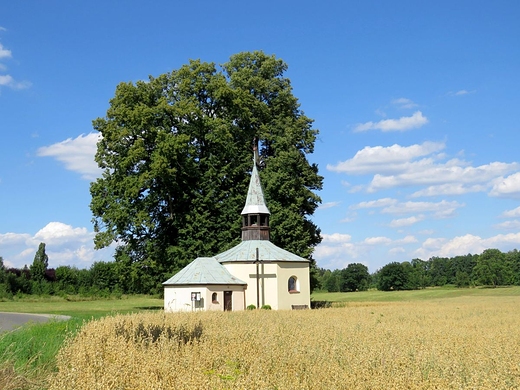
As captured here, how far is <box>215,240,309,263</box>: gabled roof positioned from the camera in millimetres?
39062

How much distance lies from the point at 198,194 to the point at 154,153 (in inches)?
183

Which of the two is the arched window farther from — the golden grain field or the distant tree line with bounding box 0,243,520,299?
the golden grain field

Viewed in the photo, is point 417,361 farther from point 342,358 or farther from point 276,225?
point 276,225

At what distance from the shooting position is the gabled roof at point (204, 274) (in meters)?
36.9

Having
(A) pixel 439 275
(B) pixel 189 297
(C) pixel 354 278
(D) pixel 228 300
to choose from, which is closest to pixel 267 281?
(D) pixel 228 300

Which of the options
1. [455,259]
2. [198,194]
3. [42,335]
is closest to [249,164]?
[198,194]

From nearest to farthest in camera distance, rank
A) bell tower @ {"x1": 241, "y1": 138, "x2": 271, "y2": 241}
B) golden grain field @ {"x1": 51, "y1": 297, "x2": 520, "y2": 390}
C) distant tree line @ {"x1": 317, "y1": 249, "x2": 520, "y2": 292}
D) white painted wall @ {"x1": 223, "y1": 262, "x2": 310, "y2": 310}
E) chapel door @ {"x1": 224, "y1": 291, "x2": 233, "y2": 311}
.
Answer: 1. golden grain field @ {"x1": 51, "y1": 297, "x2": 520, "y2": 390}
2. chapel door @ {"x1": 224, "y1": 291, "x2": 233, "y2": 311}
3. white painted wall @ {"x1": 223, "y1": 262, "x2": 310, "y2": 310}
4. bell tower @ {"x1": 241, "y1": 138, "x2": 271, "y2": 241}
5. distant tree line @ {"x1": 317, "y1": 249, "x2": 520, "y2": 292}

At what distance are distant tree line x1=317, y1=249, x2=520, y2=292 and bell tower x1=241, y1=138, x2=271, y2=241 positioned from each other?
2378 inches

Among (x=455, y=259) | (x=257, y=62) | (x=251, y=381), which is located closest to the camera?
(x=251, y=381)

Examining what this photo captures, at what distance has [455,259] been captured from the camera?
475 feet

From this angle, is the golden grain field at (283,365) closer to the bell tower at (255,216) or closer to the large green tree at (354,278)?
the bell tower at (255,216)

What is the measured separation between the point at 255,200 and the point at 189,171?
5.64 metres

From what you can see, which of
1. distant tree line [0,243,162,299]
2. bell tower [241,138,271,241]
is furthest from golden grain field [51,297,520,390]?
distant tree line [0,243,162,299]

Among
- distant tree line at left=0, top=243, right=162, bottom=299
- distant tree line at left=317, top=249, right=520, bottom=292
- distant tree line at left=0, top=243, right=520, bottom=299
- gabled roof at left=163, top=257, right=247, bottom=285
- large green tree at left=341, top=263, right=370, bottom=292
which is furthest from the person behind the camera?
large green tree at left=341, top=263, right=370, bottom=292
